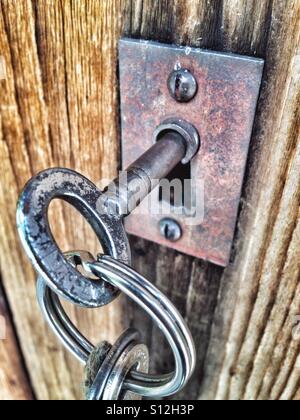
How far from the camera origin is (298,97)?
350mm

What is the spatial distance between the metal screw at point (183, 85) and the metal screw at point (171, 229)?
14 centimetres

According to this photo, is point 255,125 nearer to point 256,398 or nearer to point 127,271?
point 127,271

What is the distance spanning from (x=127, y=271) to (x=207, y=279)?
222mm

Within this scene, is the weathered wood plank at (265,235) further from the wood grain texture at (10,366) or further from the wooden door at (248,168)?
the wood grain texture at (10,366)

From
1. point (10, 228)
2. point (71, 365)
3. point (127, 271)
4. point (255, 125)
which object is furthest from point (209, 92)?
point (71, 365)

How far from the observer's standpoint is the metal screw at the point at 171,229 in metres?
0.47

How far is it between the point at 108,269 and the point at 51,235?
0.15ft

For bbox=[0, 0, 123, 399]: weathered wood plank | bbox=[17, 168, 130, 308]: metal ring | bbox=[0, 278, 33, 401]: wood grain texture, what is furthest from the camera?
bbox=[0, 278, 33, 401]: wood grain texture

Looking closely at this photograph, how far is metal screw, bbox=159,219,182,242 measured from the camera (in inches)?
18.6

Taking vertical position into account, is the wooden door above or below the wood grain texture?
above

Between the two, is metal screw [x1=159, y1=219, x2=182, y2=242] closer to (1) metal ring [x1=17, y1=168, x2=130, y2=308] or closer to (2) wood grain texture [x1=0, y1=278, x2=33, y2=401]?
(1) metal ring [x1=17, y1=168, x2=130, y2=308]

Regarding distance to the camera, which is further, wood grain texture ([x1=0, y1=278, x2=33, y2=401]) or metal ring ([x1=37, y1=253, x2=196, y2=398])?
wood grain texture ([x1=0, y1=278, x2=33, y2=401])

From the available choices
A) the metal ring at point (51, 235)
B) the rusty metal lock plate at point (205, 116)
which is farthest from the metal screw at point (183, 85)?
the metal ring at point (51, 235)

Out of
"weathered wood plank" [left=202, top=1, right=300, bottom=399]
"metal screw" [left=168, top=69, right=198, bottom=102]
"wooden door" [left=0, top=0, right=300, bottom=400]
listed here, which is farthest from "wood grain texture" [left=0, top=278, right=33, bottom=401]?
"metal screw" [left=168, top=69, right=198, bottom=102]
